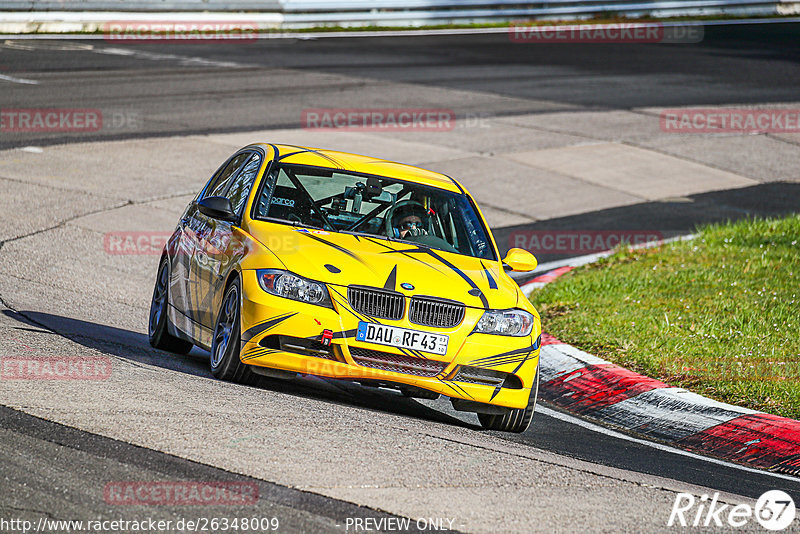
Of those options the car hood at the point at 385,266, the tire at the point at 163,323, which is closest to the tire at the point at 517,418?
the car hood at the point at 385,266

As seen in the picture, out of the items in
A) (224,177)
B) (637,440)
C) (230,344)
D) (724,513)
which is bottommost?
(637,440)

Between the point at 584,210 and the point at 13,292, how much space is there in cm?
892

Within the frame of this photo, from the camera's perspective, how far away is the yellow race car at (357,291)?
7.20 m

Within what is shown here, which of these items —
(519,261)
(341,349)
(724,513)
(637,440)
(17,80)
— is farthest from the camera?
(17,80)

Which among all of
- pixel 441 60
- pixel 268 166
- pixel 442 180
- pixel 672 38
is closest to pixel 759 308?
pixel 442 180

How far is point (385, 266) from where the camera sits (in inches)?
295

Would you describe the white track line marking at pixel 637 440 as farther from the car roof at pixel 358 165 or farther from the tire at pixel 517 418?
the car roof at pixel 358 165

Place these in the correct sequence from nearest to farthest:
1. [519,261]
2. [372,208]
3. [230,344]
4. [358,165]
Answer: [230,344] < [519,261] < [372,208] < [358,165]

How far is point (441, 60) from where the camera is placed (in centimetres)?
2934

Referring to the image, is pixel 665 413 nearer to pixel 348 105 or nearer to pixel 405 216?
pixel 405 216

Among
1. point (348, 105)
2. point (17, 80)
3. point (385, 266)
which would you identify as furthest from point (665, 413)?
point (17, 80)

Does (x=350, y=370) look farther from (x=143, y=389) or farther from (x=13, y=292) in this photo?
(x=13, y=292)

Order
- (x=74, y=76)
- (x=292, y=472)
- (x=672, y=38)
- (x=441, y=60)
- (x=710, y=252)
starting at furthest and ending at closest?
(x=672, y=38)
(x=441, y=60)
(x=74, y=76)
(x=710, y=252)
(x=292, y=472)

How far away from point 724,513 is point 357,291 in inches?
Answer: 102
